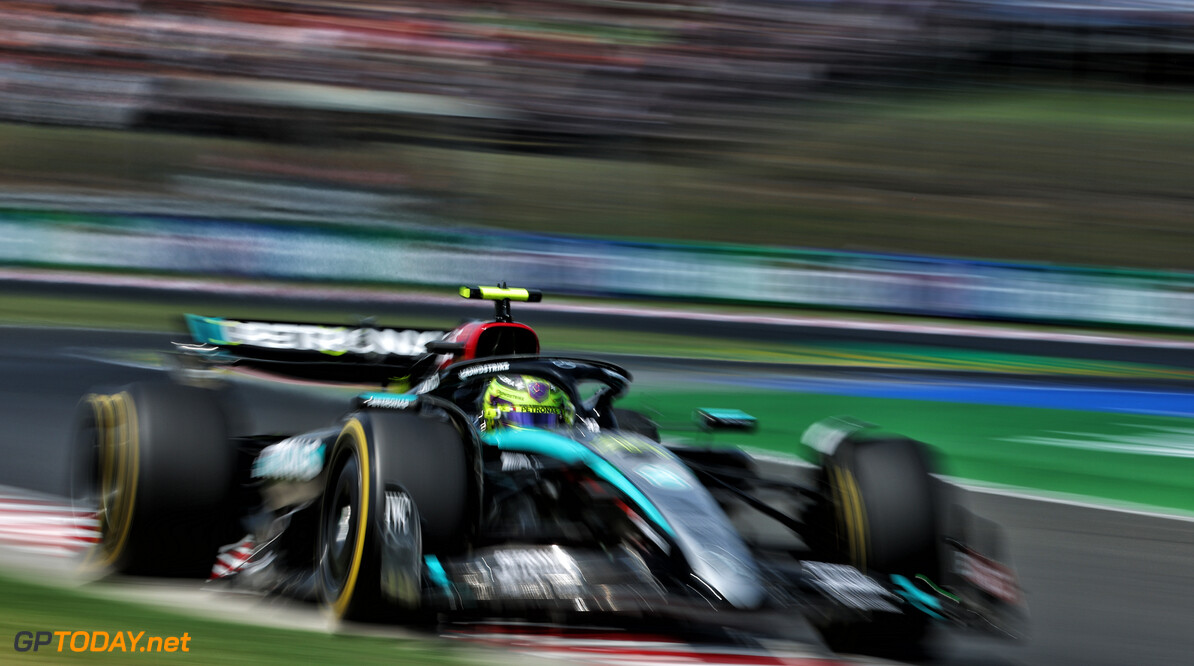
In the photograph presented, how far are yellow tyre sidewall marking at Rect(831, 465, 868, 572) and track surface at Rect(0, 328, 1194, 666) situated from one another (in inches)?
16.7

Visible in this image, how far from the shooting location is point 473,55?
24.6 metres

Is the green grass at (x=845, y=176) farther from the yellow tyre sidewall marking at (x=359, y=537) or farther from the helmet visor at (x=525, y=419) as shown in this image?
the yellow tyre sidewall marking at (x=359, y=537)

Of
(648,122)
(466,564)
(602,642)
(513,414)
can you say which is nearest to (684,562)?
(602,642)

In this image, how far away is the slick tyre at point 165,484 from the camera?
4484 millimetres

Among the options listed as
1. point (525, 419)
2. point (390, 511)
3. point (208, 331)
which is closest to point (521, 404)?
point (525, 419)

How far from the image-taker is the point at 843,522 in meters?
4.52

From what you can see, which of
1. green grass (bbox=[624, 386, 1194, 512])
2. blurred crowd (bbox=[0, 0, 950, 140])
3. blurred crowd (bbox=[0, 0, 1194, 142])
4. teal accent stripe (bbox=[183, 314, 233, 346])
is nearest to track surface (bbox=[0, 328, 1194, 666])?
green grass (bbox=[624, 386, 1194, 512])

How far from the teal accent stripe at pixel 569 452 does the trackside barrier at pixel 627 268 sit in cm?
1233

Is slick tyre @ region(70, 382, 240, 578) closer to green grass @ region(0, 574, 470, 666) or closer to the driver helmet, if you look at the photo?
Result: green grass @ region(0, 574, 470, 666)

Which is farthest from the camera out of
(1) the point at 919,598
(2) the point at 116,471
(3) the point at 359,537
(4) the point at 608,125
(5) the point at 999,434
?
(4) the point at 608,125

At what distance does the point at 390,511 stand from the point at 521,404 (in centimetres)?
139

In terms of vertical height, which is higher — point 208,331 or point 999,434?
point 208,331

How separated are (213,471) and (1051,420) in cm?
828

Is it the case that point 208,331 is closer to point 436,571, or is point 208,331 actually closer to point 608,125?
point 436,571
